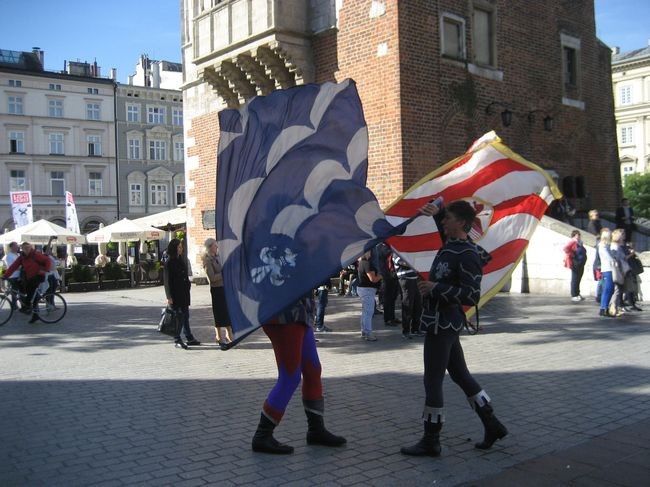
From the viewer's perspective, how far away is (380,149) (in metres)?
15.9

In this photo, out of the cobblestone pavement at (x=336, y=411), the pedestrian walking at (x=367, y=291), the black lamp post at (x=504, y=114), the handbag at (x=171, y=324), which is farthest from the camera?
the black lamp post at (x=504, y=114)

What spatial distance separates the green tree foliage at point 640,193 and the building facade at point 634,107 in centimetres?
1005

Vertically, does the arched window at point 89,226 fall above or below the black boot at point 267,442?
above

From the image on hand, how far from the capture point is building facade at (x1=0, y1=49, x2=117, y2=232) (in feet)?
186

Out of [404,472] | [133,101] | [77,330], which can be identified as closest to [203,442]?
[404,472]

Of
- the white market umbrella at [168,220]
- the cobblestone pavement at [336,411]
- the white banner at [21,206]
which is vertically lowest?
the cobblestone pavement at [336,411]

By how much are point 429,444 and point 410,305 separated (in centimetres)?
607

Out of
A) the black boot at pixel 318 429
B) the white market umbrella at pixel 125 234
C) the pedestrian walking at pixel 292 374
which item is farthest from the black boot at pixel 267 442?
the white market umbrella at pixel 125 234

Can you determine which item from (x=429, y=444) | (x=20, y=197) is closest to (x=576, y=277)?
(x=429, y=444)

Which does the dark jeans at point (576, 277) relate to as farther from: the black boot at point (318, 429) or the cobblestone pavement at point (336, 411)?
the black boot at point (318, 429)

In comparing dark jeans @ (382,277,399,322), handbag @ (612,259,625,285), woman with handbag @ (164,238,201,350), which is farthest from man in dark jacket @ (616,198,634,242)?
woman with handbag @ (164,238,201,350)

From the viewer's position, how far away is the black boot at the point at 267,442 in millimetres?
5004

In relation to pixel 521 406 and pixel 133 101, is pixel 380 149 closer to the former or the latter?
pixel 521 406

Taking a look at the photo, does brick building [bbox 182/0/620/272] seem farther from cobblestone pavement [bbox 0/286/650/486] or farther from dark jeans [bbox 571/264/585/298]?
cobblestone pavement [bbox 0/286/650/486]
